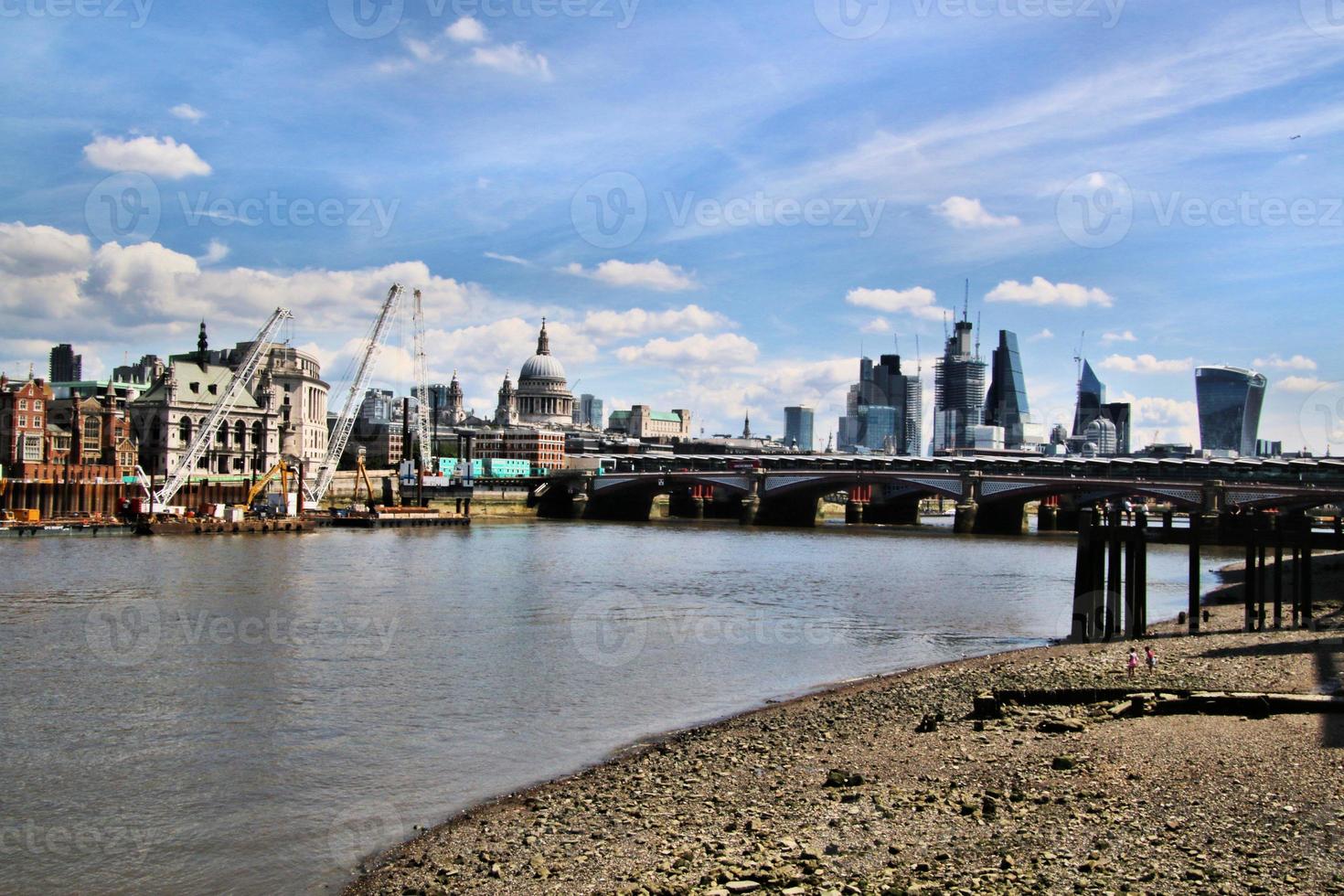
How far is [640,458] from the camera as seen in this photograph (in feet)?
636

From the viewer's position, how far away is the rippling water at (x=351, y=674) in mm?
16391

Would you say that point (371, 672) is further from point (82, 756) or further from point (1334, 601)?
point (1334, 601)

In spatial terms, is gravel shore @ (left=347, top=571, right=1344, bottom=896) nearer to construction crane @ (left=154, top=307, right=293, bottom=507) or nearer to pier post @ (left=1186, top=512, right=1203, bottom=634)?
pier post @ (left=1186, top=512, right=1203, bottom=634)

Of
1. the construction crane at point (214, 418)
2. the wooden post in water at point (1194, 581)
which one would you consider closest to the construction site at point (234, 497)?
the construction crane at point (214, 418)

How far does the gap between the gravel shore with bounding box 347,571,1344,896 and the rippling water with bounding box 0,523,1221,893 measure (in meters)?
1.84

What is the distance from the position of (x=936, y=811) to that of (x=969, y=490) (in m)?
89.3

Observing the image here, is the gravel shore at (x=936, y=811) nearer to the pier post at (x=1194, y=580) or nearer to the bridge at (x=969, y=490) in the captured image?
the pier post at (x=1194, y=580)

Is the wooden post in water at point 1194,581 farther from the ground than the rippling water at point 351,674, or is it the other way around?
the wooden post in water at point 1194,581

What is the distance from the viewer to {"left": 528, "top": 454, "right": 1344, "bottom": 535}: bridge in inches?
3447

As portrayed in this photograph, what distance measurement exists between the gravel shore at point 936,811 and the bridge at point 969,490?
215ft

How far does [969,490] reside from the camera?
331ft

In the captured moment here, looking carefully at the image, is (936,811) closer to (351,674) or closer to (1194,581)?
(351,674)

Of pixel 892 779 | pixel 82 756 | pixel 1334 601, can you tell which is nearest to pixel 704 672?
pixel 892 779

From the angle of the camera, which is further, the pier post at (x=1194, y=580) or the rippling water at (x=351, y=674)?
the pier post at (x=1194, y=580)
